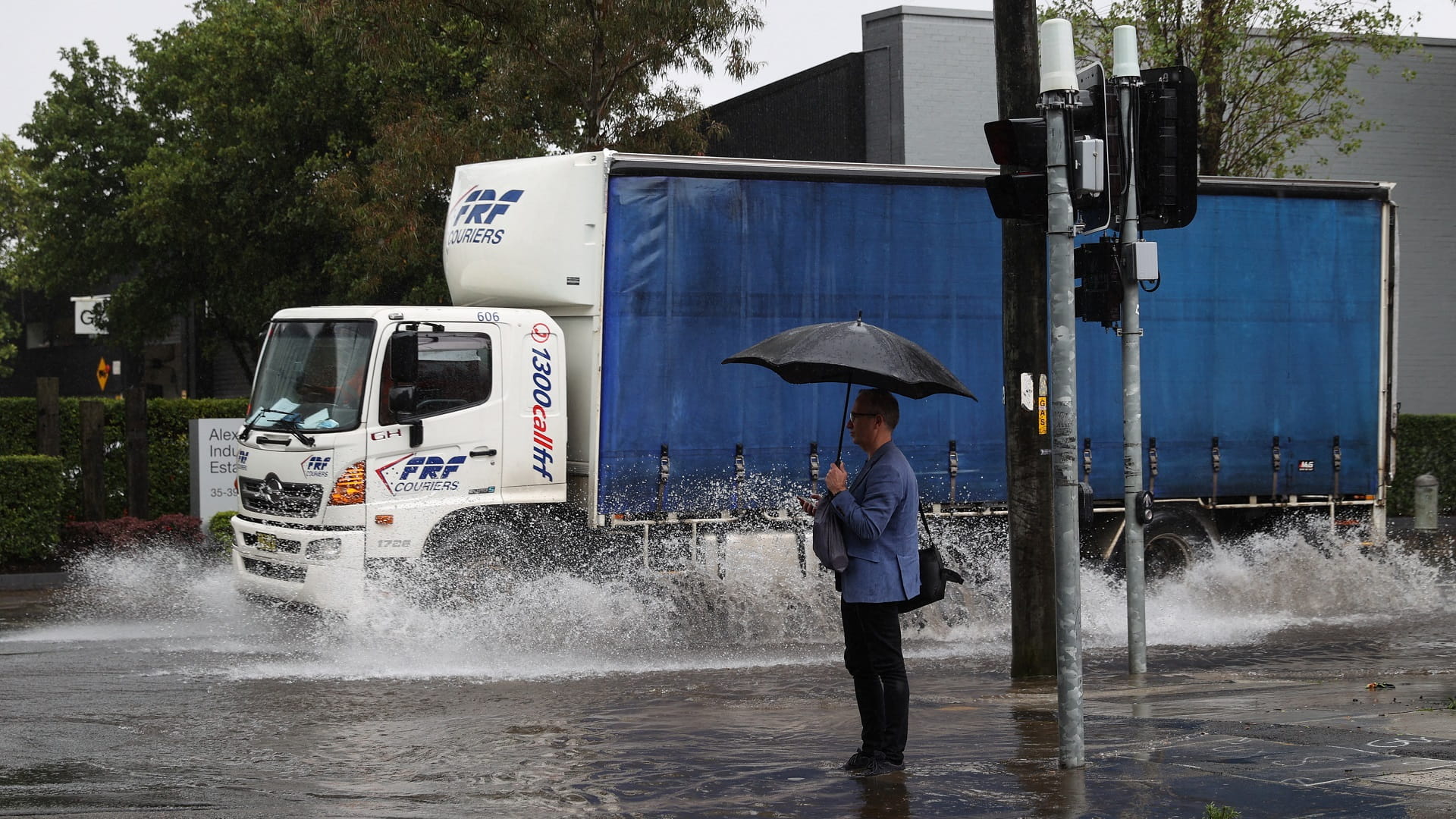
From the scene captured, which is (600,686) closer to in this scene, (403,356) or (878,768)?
(403,356)

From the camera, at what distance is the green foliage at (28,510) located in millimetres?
17312

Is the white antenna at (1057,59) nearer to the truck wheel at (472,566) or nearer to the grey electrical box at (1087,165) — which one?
the grey electrical box at (1087,165)

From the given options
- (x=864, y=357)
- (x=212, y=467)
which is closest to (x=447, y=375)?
(x=864, y=357)

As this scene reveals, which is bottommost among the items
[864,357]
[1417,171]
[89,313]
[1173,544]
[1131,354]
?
[1173,544]

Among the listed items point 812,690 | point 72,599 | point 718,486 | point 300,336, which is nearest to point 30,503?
point 72,599

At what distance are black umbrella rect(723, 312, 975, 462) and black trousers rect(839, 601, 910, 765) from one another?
1.12m

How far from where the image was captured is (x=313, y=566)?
11.1 metres

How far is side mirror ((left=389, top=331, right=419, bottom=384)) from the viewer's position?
1103 centimetres

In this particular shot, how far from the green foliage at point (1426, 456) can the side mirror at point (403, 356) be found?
18.1m

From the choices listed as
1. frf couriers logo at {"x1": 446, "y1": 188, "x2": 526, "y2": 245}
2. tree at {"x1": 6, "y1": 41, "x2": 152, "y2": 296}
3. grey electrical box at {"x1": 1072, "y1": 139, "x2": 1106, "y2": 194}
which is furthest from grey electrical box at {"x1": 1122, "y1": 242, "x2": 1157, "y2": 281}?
tree at {"x1": 6, "y1": 41, "x2": 152, "y2": 296}

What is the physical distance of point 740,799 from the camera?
658cm

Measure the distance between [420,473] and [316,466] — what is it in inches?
29.7

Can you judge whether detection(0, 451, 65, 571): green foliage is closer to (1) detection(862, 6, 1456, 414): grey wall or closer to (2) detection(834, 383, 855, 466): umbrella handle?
(2) detection(834, 383, 855, 466): umbrella handle

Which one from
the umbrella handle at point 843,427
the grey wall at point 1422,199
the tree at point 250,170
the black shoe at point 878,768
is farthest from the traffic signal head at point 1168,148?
the tree at point 250,170
